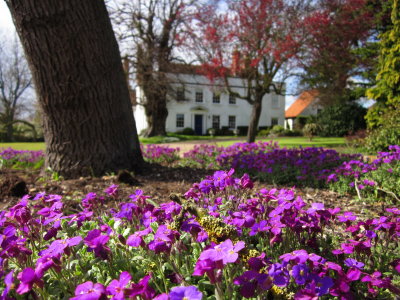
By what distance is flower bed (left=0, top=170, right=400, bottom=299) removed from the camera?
126 cm

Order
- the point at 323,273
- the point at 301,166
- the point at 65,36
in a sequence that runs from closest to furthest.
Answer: the point at 323,273, the point at 65,36, the point at 301,166

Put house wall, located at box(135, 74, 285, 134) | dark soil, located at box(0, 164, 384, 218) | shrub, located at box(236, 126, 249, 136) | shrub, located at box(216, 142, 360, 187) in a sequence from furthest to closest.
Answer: shrub, located at box(236, 126, 249, 136)
house wall, located at box(135, 74, 285, 134)
shrub, located at box(216, 142, 360, 187)
dark soil, located at box(0, 164, 384, 218)

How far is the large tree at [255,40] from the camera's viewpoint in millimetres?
13359

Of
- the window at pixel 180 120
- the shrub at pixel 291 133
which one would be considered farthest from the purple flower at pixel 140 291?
the window at pixel 180 120

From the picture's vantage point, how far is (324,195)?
4.90 m

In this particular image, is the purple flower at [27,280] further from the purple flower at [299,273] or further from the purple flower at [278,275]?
the purple flower at [299,273]

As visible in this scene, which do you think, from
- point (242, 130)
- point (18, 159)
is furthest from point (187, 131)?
point (18, 159)

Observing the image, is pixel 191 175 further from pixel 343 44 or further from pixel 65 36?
pixel 343 44

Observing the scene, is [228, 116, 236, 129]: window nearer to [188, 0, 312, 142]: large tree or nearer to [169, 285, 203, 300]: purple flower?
[188, 0, 312, 142]: large tree

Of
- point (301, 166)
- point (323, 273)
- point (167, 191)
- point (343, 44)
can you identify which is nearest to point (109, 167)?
point (167, 191)

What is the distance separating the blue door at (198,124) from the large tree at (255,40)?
24789 millimetres

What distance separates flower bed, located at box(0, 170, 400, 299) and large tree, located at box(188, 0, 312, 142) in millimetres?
12040

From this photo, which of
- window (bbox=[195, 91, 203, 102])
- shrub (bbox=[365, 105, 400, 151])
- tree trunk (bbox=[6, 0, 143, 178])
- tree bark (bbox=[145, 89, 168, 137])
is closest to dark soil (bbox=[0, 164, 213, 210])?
tree trunk (bbox=[6, 0, 143, 178])

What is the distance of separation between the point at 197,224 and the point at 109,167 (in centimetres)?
421
